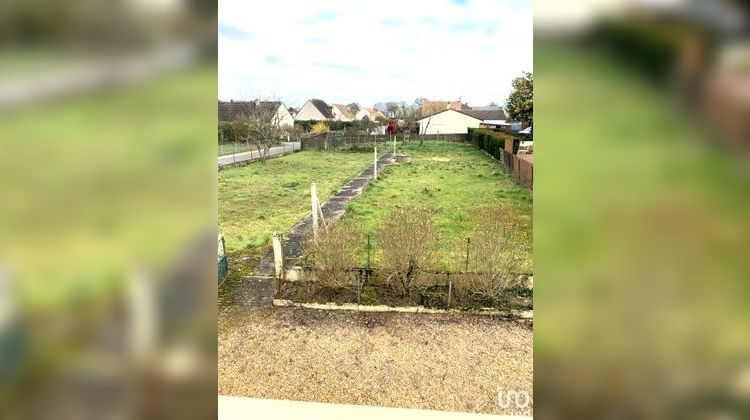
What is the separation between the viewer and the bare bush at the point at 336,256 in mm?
3102

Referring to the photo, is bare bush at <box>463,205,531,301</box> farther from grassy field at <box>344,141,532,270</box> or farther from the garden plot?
grassy field at <box>344,141,532,270</box>

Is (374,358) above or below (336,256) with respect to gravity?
below

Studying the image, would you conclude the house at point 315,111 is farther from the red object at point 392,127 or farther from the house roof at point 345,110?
the red object at point 392,127

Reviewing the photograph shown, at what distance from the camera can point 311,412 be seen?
1.79 metres

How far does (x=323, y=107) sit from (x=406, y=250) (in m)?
1.26

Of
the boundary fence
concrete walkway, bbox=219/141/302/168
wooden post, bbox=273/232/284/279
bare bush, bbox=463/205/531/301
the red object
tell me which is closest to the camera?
bare bush, bbox=463/205/531/301

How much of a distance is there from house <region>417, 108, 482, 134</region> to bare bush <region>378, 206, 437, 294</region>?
0.82 meters

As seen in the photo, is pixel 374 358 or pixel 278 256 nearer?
pixel 374 358

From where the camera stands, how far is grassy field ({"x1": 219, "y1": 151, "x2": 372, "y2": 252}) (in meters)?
3.68

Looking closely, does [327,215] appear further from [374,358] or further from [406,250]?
[374,358]
